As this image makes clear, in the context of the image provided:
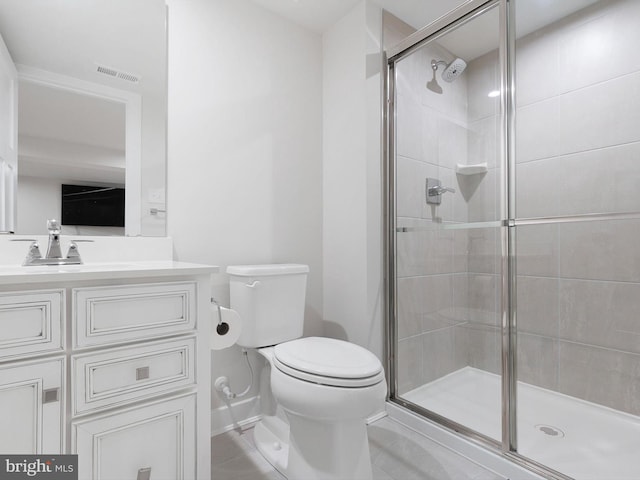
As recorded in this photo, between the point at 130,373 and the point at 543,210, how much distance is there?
1.71m

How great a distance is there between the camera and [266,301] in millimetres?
1572

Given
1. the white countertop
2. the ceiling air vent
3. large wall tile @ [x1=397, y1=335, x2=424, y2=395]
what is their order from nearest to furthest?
the white countertop
the ceiling air vent
large wall tile @ [x1=397, y1=335, x2=424, y2=395]

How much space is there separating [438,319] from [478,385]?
1.19 ft

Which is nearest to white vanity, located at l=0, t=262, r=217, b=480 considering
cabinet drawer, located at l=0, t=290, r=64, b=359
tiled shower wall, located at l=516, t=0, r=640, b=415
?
cabinet drawer, located at l=0, t=290, r=64, b=359

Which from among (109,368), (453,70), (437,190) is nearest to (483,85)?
(453,70)

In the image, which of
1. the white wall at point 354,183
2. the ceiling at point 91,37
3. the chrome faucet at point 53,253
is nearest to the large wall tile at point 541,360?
the white wall at point 354,183

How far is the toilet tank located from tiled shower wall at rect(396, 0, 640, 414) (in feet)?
1.90

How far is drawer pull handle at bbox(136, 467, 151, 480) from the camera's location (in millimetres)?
966

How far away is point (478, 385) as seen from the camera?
1732 mm

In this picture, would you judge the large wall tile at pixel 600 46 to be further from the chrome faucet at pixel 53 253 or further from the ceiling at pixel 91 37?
the chrome faucet at pixel 53 253

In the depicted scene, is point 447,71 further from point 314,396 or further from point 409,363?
point 314,396

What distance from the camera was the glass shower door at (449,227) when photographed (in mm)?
1573

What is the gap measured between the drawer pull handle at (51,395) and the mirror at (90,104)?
2.27ft

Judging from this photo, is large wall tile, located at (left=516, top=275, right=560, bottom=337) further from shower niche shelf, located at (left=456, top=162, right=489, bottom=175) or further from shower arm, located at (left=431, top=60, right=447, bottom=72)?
shower arm, located at (left=431, top=60, right=447, bottom=72)
